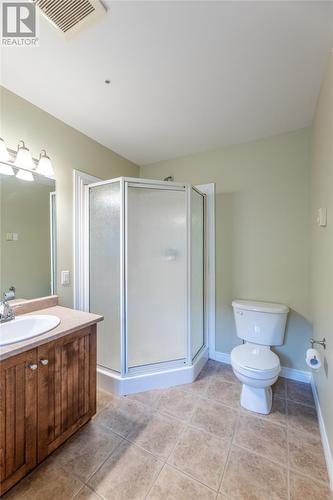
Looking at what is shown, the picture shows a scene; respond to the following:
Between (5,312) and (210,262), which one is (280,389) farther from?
(5,312)

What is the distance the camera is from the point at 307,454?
137 cm

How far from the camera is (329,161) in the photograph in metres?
1.31

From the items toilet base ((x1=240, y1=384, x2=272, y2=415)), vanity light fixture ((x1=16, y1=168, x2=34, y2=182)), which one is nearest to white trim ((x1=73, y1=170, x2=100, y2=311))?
vanity light fixture ((x1=16, y1=168, x2=34, y2=182))

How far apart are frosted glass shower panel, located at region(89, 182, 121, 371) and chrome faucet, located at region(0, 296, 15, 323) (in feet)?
2.40

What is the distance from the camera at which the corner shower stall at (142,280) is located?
1.98 meters

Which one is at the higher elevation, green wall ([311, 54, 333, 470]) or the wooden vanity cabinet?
green wall ([311, 54, 333, 470])

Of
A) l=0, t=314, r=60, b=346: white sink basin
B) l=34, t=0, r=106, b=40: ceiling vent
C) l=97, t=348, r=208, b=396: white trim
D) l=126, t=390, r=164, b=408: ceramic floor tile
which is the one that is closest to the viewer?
l=34, t=0, r=106, b=40: ceiling vent

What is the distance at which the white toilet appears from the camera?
1661 mm

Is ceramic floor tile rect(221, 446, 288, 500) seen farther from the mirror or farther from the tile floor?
the mirror

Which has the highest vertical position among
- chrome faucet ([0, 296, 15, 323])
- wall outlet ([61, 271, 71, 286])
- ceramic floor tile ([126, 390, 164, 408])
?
wall outlet ([61, 271, 71, 286])

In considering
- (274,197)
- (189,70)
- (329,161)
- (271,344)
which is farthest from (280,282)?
(189,70)

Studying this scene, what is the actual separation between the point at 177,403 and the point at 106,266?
1340 mm

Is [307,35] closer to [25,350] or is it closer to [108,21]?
[108,21]

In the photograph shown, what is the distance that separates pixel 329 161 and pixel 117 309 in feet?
6.31
